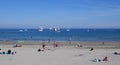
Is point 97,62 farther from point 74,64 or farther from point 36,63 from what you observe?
point 36,63

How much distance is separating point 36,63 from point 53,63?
4.96 feet

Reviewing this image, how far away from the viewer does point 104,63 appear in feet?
86.2

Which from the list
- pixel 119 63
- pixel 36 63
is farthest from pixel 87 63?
pixel 36 63

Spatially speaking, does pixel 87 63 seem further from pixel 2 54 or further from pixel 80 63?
pixel 2 54

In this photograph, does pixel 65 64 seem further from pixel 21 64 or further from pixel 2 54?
pixel 2 54

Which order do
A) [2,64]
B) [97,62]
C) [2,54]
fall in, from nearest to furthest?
1. [2,64]
2. [97,62]
3. [2,54]

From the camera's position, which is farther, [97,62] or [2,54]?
[2,54]

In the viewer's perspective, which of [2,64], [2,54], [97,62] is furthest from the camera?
[2,54]

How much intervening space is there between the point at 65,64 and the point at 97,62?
3.35m

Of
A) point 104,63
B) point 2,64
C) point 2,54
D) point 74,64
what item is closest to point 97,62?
point 104,63

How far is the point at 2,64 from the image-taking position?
82.6ft

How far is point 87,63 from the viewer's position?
2623 cm

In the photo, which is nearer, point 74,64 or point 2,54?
point 74,64

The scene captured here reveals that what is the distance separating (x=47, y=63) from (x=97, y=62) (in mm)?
4634
